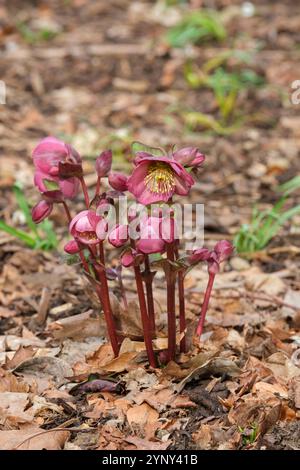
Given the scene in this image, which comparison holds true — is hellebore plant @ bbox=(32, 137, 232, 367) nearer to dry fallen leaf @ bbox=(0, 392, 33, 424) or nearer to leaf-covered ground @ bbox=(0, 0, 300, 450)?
leaf-covered ground @ bbox=(0, 0, 300, 450)

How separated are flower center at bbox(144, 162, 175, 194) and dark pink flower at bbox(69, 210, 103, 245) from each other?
0.54 ft

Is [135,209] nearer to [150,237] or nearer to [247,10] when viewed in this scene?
[150,237]

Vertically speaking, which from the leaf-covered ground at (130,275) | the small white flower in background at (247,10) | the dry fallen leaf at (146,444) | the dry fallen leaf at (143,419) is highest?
the small white flower in background at (247,10)

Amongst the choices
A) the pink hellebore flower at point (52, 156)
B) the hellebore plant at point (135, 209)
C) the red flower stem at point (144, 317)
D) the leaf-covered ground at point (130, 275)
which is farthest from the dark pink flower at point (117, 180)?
the leaf-covered ground at point (130, 275)

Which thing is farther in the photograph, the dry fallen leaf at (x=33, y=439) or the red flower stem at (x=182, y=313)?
the red flower stem at (x=182, y=313)

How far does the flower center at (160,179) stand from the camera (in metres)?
2.23

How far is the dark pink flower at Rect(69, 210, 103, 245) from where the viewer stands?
2.22 m

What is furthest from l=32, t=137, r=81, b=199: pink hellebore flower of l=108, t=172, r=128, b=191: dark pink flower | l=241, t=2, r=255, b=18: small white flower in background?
l=241, t=2, r=255, b=18: small white flower in background

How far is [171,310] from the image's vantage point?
2381 mm

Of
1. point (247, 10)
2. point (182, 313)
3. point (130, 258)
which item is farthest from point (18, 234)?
point (247, 10)

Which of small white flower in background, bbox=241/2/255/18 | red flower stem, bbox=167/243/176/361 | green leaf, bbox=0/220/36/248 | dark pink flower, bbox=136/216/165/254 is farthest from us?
small white flower in background, bbox=241/2/255/18

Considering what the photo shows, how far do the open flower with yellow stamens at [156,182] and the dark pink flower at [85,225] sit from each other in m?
0.12

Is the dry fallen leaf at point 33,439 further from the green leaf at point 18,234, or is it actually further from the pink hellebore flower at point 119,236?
the green leaf at point 18,234

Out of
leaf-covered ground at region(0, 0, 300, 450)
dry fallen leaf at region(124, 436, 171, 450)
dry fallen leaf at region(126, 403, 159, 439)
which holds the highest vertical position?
leaf-covered ground at region(0, 0, 300, 450)
